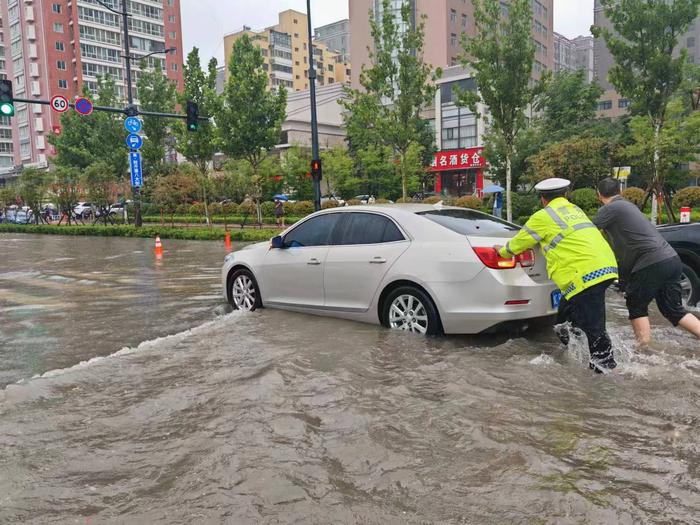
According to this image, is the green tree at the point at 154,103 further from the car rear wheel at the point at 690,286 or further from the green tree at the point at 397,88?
the car rear wheel at the point at 690,286

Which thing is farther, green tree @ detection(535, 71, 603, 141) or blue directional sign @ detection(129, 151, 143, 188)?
green tree @ detection(535, 71, 603, 141)

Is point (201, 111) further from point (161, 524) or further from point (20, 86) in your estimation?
point (20, 86)

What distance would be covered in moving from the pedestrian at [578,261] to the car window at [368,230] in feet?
5.27

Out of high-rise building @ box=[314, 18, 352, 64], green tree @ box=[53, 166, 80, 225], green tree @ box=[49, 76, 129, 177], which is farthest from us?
high-rise building @ box=[314, 18, 352, 64]

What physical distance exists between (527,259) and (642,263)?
972 millimetres

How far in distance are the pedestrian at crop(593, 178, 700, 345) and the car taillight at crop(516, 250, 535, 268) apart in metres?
0.63

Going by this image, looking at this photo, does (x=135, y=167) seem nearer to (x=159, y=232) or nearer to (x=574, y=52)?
(x=159, y=232)

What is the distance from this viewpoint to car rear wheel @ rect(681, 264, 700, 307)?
7.49 metres

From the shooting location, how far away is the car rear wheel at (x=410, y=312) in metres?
5.84

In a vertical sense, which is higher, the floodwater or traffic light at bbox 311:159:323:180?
traffic light at bbox 311:159:323:180

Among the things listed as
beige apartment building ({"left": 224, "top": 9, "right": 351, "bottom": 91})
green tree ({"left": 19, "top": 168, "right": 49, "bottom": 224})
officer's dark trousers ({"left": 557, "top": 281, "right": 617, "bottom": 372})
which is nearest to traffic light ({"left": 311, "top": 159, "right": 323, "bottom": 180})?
officer's dark trousers ({"left": 557, "top": 281, "right": 617, "bottom": 372})

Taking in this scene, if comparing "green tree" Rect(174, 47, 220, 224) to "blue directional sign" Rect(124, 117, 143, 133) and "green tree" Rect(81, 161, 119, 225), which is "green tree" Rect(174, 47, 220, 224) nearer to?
"blue directional sign" Rect(124, 117, 143, 133)

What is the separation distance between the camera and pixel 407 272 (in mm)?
5910

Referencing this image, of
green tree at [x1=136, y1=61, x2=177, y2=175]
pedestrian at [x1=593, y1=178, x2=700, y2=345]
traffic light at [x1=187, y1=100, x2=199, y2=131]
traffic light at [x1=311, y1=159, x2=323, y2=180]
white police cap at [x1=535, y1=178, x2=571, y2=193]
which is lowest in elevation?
pedestrian at [x1=593, y1=178, x2=700, y2=345]
